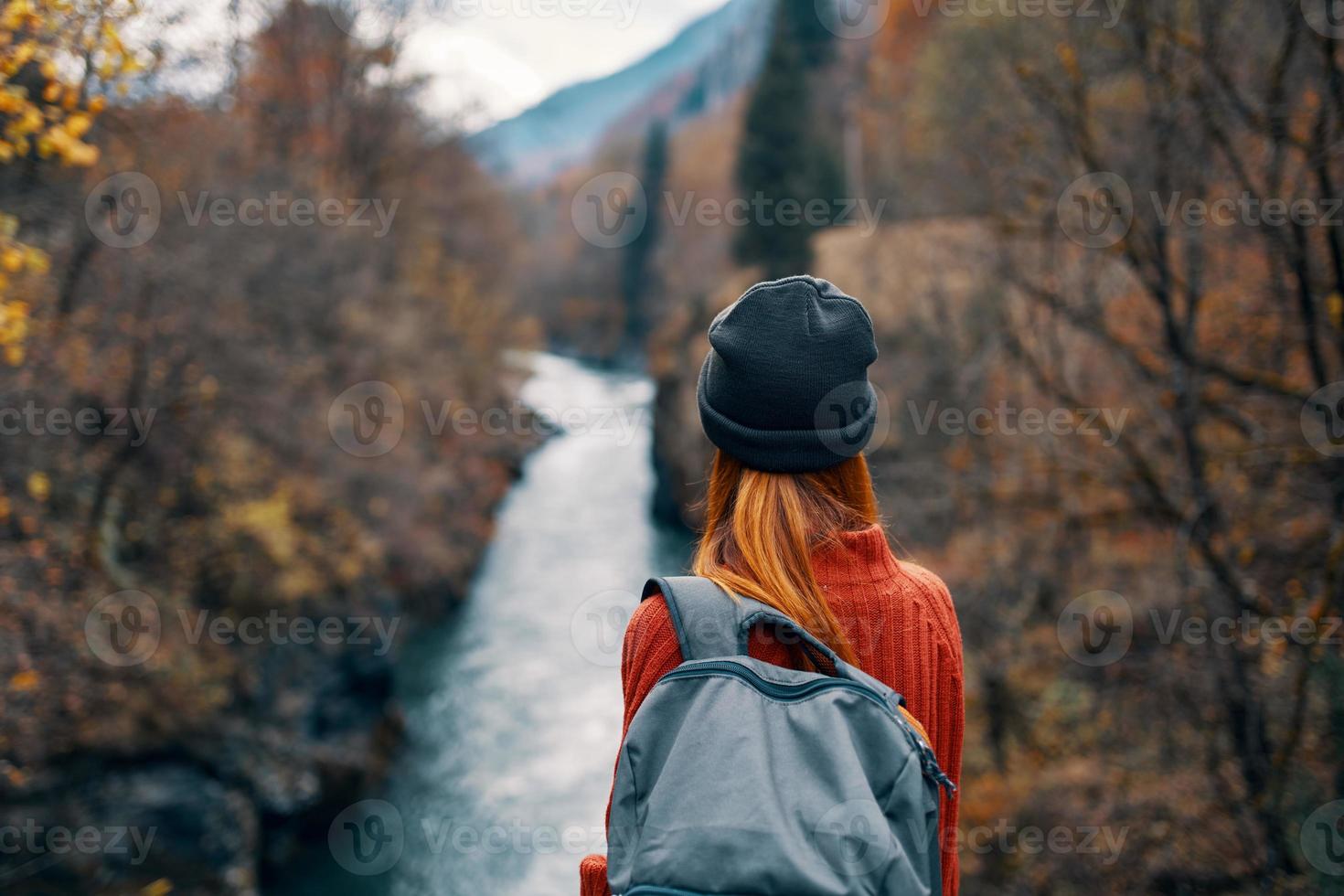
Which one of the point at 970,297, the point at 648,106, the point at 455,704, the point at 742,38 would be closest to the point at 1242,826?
the point at 970,297

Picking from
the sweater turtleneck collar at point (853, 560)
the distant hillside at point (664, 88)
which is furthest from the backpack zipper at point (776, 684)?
the distant hillside at point (664, 88)

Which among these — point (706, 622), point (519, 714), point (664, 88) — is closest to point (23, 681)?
point (706, 622)

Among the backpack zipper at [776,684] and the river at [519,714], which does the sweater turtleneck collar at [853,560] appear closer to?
the backpack zipper at [776,684]

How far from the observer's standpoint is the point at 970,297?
13.9 meters

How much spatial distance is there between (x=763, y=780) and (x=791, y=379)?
0.71 m

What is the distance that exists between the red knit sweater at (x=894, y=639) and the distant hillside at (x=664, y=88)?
3911 cm

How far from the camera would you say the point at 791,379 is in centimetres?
162

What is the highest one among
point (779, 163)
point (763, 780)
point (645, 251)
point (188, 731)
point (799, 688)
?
point (645, 251)

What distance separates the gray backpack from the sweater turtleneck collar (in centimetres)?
18

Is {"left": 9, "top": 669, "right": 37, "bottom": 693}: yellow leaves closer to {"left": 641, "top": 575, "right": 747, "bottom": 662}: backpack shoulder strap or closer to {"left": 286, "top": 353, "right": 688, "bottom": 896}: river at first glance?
{"left": 286, "top": 353, "right": 688, "bottom": 896}: river

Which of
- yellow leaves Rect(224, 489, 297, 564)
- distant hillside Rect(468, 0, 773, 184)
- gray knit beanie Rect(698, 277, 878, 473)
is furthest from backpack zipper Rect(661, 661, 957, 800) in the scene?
distant hillside Rect(468, 0, 773, 184)

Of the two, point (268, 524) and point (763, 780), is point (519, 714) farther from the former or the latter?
point (763, 780)

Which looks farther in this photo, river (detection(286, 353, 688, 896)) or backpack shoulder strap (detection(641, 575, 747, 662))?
river (detection(286, 353, 688, 896))

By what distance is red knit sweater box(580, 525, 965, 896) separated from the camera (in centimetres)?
156
